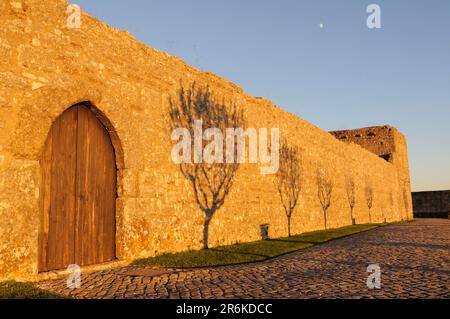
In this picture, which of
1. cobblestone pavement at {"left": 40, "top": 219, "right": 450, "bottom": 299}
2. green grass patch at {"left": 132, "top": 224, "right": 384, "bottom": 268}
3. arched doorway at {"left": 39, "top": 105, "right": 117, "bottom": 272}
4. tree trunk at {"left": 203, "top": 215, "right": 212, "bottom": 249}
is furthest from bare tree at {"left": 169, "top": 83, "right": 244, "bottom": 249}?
cobblestone pavement at {"left": 40, "top": 219, "right": 450, "bottom": 299}

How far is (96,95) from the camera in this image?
7.03m

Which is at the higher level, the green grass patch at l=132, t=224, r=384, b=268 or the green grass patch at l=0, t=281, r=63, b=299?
the green grass patch at l=0, t=281, r=63, b=299

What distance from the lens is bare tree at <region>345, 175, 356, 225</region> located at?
22008 millimetres

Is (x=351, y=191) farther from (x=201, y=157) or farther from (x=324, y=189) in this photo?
(x=201, y=157)

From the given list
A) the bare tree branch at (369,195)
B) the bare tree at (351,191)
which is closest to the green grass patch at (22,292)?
the bare tree at (351,191)

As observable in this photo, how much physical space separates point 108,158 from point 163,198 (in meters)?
1.58

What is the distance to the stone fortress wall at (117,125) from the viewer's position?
562 cm

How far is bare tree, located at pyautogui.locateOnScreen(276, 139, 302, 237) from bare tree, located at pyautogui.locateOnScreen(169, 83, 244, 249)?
332 cm

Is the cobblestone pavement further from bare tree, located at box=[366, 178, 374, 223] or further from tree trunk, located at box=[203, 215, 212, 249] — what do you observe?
bare tree, located at box=[366, 178, 374, 223]

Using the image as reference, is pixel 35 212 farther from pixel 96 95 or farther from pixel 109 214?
pixel 96 95

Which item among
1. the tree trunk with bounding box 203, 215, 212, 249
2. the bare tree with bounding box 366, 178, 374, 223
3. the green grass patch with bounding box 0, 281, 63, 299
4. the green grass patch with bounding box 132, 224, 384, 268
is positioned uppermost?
the bare tree with bounding box 366, 178, 374, 223

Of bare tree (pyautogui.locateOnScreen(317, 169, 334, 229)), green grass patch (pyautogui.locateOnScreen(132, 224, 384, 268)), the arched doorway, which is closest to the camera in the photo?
the arched doorway

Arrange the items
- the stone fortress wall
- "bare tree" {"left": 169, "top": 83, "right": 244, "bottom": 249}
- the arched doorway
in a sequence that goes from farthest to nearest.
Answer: "bare tree" {"left": 169, "top": 83, "right": 244, "bottom": 249} → the arched doorway → the stone fortress wall
